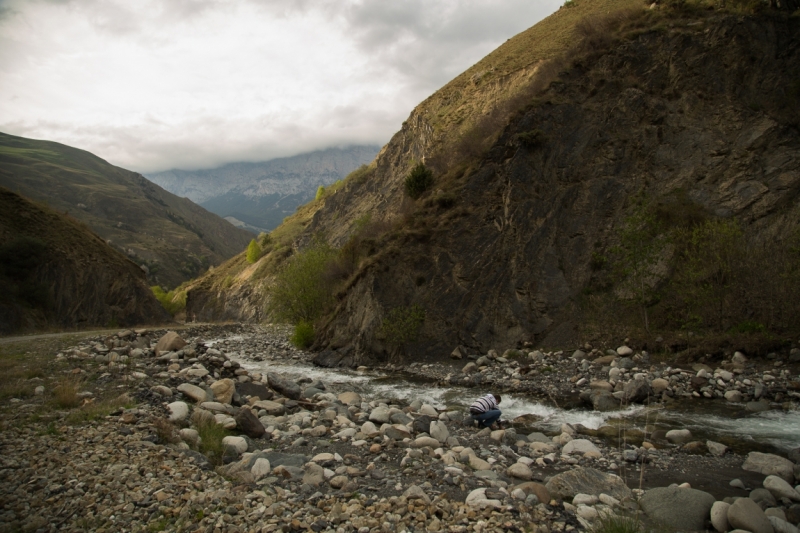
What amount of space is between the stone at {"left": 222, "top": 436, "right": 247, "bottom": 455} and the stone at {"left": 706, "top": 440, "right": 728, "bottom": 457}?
11909 mm

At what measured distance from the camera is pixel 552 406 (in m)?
17.0

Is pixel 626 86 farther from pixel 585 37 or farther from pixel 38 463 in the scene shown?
pixel 38 463

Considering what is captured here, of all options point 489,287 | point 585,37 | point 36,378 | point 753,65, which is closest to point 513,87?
Answer: point 585,37

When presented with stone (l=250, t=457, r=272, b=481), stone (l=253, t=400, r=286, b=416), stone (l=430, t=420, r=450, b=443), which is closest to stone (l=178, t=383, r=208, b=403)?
stone (l=253, t=400, r=286, b=416)

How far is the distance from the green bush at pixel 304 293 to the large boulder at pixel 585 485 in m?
32.2

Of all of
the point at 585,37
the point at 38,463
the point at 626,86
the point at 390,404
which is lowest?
the point at 390,404

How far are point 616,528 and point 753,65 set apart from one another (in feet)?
130

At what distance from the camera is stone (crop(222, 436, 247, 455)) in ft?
31.9

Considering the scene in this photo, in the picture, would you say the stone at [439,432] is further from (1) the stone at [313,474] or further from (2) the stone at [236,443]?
(2) the stone at [236,443]

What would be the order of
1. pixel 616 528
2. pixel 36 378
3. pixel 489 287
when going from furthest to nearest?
pixel 489 287
pixel 36 378
pixel 616 528

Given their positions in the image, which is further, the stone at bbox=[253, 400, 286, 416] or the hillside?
the hillside

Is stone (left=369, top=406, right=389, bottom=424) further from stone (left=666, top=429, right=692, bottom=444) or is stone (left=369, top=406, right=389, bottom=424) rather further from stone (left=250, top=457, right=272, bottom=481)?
stone (left=666, top=429, right=692, bottom=444)

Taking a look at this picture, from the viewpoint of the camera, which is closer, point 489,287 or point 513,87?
point 489,287

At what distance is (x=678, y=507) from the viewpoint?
7590mm
